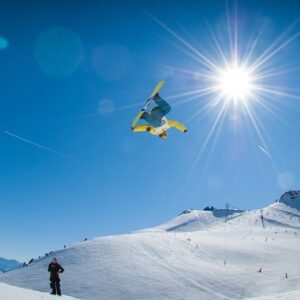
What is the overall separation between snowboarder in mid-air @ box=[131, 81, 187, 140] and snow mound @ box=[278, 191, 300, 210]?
8907 cm

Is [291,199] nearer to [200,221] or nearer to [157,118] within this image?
[200,221]

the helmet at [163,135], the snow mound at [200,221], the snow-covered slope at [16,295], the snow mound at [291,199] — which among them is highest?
the snow mound at [291,199]

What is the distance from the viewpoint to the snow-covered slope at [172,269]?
1181 inches

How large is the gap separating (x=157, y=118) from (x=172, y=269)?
2094 centimetres

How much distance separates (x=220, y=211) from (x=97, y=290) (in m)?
87.2

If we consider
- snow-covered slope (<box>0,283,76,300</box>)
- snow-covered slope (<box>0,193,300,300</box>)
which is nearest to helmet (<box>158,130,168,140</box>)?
snow-covered slope (<box>0,283,76,300</box>)

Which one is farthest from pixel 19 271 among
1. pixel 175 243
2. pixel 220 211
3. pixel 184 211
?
pixel 184 211

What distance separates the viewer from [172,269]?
34656 millimetres

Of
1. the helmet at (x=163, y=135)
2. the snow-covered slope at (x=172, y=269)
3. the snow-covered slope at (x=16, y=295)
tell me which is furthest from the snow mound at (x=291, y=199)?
the snow-covered slope at (x=16, y=295)

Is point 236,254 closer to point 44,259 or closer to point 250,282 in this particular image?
point 250,282

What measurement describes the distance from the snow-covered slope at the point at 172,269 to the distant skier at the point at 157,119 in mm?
10236

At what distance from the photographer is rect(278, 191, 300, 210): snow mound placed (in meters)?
103

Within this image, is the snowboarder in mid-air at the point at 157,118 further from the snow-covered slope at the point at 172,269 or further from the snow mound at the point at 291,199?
the snow mound at the point at 291,199

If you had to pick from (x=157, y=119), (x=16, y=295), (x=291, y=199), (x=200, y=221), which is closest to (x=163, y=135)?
(x=157, y=119)
